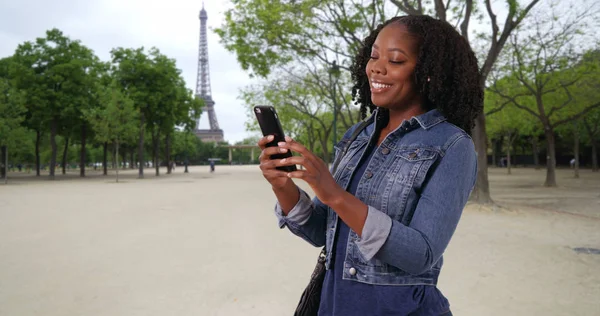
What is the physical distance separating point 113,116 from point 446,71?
35.0 meters

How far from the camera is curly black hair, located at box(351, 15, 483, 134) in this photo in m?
1.58

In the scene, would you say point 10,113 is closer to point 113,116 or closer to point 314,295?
point 113,116

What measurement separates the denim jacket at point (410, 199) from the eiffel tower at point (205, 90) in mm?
97235

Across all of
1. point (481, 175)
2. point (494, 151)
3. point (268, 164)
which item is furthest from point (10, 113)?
point (494, 151)

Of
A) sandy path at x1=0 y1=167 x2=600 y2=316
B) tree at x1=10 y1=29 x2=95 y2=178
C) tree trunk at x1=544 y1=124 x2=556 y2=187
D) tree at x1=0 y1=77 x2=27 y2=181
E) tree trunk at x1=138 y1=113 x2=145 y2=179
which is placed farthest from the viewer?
tree trunk at x1=138 y1=113 x2=145 y2=179

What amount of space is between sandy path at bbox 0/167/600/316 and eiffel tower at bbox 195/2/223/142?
3449 inches

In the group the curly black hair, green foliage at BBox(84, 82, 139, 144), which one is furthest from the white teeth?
green foliage at BBox(84, 82, 139, 144)

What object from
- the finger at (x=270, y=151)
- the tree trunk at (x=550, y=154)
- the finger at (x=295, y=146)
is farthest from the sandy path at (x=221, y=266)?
the tree trunk at (x=550, y=154)

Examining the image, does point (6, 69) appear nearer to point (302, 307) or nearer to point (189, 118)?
point (189, 118)

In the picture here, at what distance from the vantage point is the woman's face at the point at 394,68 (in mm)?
1618

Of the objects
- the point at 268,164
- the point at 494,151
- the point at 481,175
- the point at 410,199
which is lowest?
the point at 481,175

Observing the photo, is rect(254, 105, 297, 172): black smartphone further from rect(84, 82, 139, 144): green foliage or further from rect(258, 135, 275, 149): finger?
rect(84, 82, 139, 144): green foliage

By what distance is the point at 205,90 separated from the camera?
102000 mm

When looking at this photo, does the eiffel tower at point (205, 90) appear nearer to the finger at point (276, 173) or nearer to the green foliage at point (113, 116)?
the green foliage at point (113, 116)
